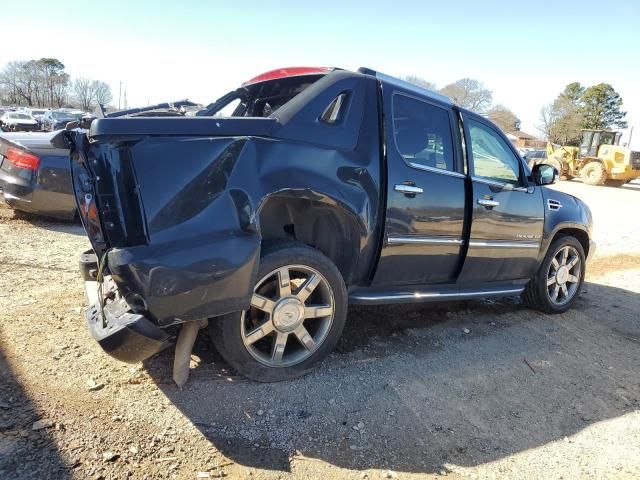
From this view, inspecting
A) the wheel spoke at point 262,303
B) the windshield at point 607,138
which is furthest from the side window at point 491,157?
the windshield at point 607,138

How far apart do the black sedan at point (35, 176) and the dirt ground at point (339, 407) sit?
2.39m

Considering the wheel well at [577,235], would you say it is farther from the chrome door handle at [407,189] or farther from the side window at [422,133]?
the chrome door handle at [407,189]

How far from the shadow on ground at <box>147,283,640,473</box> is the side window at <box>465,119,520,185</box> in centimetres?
136

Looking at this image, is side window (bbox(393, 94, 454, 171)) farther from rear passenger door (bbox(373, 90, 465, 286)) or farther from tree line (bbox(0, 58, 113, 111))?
tree line (bbox(0, 58, 113, 111))

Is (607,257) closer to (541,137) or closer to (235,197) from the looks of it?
(235,197)

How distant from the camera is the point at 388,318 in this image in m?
4.41

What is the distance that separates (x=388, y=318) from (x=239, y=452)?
7.26 ft

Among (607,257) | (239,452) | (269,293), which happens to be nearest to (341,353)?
(269,293)

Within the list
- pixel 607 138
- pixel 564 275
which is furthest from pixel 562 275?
pixel 607 138

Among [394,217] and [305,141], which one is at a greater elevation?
[305,141]

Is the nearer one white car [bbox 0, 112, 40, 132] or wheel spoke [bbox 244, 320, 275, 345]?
wheel spoke [bbox 244, 320, 275, 345]

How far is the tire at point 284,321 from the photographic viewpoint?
289 centimetres

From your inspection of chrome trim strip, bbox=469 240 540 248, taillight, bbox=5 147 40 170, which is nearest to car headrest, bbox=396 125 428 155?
chrome trim strip, bbox=469 240 540 248

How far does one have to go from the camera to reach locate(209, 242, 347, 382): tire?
2895 mm
